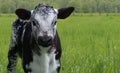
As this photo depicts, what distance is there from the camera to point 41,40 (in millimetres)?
5062

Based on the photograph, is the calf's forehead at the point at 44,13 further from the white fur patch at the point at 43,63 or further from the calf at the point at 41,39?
the white fur patch at the point at 43,63

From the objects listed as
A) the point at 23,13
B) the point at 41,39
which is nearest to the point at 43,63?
the point at 41,39

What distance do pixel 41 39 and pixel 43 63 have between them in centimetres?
58

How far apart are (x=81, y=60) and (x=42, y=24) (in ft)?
9.79

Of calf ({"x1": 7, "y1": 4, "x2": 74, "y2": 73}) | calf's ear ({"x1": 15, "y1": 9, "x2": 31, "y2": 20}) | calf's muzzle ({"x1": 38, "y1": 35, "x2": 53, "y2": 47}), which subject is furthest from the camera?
calf's ear ({"x1": 15, "y1": 9, "x2": 31, "y2": 20})

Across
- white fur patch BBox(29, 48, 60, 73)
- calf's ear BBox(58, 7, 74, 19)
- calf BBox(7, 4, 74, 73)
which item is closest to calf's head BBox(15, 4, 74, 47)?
calf BBox(7, 4, 74, 73)

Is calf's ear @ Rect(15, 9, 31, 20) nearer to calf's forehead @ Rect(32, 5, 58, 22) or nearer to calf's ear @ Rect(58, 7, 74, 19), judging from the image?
calf's forehead @ Rect(32, 5, 58, 22)

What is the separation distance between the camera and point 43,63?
5547 millimetres

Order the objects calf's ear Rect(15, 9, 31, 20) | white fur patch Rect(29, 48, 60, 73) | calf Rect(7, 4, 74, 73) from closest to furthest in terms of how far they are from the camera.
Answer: calf Rect(7, 4, 74, 73), white fur patch Rect(29, 48, 60, 73), calf's ear Rect(15, 9, 31, 20)

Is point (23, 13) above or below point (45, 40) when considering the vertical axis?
above

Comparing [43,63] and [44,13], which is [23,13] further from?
[43,63]

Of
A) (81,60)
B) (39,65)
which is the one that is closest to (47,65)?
(39,65)

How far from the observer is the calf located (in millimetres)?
5145

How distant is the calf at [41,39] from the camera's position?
514cm
